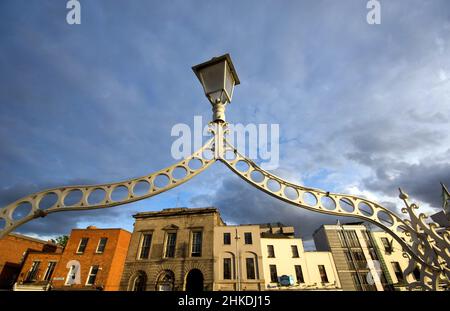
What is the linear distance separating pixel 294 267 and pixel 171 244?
46.3 feet

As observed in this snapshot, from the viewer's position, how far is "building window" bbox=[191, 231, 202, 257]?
2159cm

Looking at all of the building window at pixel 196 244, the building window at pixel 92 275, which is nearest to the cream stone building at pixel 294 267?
the building window at pixel 196 244

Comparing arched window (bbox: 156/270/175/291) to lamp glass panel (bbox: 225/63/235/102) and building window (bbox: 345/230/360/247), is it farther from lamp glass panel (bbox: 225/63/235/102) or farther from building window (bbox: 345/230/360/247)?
building window (bbox: 345/230/360/247)

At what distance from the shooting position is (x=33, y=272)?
2120 cm

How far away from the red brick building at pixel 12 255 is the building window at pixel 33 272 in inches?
67.9

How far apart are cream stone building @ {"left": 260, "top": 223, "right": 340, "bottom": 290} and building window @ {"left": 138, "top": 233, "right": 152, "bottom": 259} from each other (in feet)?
41.7

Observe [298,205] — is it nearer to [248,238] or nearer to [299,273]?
[248,238]

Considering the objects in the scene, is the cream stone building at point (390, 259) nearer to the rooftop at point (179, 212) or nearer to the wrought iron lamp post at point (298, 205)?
the rooftop at point (179, 212)

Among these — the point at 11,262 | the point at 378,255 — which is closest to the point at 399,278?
the point at 378,255

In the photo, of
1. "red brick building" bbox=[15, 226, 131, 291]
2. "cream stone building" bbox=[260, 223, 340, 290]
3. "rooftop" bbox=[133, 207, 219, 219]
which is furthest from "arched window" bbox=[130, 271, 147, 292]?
"cream stone building" bbox=[260, 223, 340, 290]

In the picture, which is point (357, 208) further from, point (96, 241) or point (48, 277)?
point (48, 277)

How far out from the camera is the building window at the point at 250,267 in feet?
70.3

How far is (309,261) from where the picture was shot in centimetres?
2520
